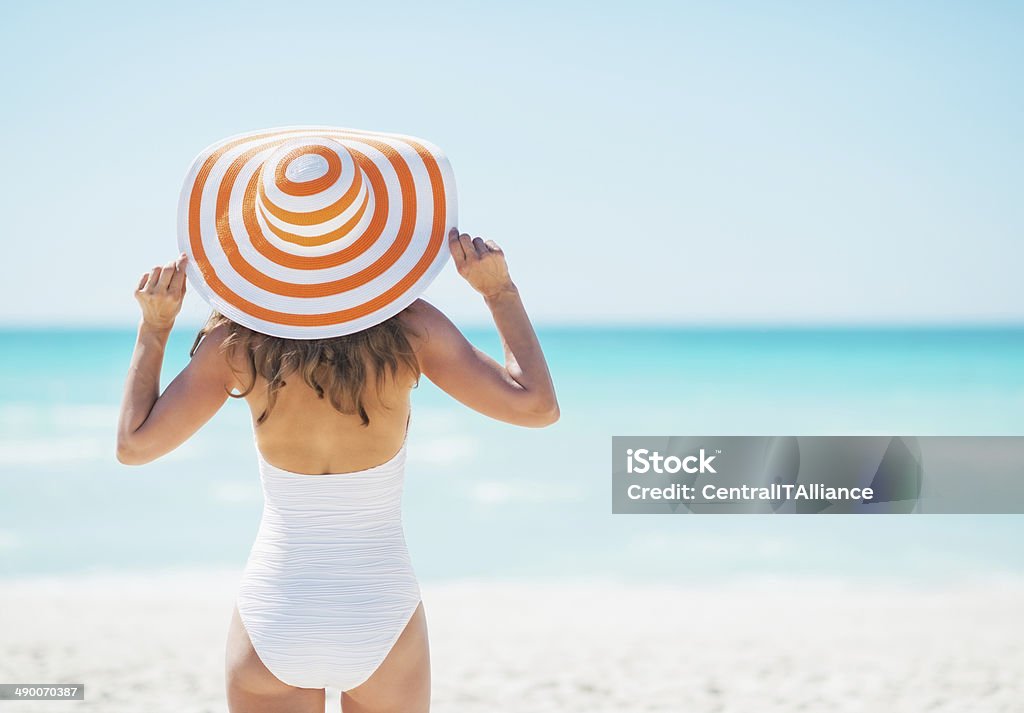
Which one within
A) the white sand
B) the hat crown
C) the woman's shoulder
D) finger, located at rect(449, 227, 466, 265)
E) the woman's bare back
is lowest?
the white sand

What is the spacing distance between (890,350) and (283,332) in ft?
105

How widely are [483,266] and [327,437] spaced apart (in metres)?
0.40

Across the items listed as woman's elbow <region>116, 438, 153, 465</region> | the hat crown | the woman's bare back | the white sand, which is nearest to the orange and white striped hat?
the hat crown

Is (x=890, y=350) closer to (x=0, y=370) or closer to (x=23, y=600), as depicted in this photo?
(x=0, y=370)

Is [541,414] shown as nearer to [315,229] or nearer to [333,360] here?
[333,360]

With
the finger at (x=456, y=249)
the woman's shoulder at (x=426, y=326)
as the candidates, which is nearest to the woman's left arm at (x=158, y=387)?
the woman's shoulder at (x=426, y=326)

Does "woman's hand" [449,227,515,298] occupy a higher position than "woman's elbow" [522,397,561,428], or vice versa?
"woman's hand" [449,227,515,298]

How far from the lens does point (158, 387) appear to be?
1.66 m

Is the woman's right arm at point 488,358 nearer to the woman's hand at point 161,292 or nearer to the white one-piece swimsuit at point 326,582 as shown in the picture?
the white one-piece swimsuit at point 326,582

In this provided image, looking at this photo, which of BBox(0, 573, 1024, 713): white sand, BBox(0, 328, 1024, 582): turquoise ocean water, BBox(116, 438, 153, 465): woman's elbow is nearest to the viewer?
BBox(116, 438, 153, 465): woman's elbow

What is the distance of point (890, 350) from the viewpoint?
3109 cm

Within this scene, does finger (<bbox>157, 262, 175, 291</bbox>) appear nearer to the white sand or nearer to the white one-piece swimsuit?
the white one-piece swimsuit

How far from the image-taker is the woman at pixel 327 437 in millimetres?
1655

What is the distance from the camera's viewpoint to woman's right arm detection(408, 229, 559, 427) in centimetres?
165
